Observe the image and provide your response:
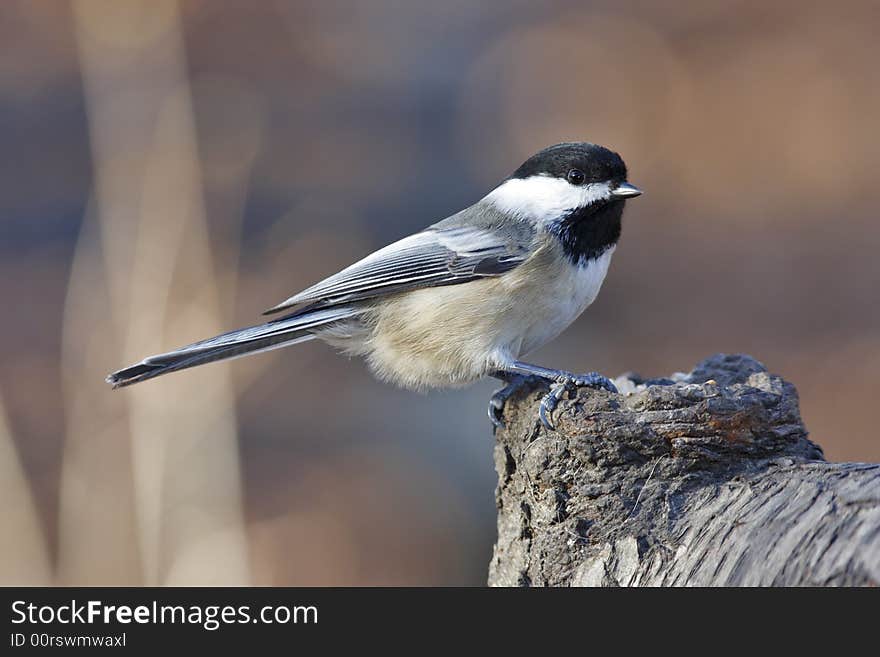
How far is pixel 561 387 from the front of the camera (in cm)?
199

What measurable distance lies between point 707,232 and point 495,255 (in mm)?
4072

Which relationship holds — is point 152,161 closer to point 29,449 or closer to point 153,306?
point 153,306

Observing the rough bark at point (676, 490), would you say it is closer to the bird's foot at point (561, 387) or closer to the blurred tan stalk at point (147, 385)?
the bird's foot at point (561, 387)

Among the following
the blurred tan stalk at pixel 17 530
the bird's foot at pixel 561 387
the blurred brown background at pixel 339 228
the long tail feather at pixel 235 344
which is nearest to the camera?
the bird's foot at pixel 561 387

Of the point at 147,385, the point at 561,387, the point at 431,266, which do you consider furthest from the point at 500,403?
the point at 147,385

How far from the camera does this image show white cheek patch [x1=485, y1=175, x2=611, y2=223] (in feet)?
A: 8.01

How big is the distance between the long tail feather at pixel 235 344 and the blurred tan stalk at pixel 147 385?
549 millimetres

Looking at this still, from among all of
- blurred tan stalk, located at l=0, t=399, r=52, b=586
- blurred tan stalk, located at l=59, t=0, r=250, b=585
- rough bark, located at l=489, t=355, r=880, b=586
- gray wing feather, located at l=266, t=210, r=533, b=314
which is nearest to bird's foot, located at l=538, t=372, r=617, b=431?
rough bark, located at l=489, t=355, r=880, b=586

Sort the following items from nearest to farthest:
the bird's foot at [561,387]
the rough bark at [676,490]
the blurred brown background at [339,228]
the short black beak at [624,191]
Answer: the rough bark at [676,490] < the bird's foot at [561,387] < the short black beak at [624,191] < the blurred brown background at [339,228]

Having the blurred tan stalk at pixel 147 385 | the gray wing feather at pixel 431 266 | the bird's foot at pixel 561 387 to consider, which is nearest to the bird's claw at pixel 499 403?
the bird's foot at pixel 561 387

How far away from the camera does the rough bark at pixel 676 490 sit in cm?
159

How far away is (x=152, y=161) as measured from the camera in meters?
3.33

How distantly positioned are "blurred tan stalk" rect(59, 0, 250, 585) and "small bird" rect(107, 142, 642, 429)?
1.96ft

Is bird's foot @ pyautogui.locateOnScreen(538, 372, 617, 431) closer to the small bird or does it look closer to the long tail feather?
the small bird
